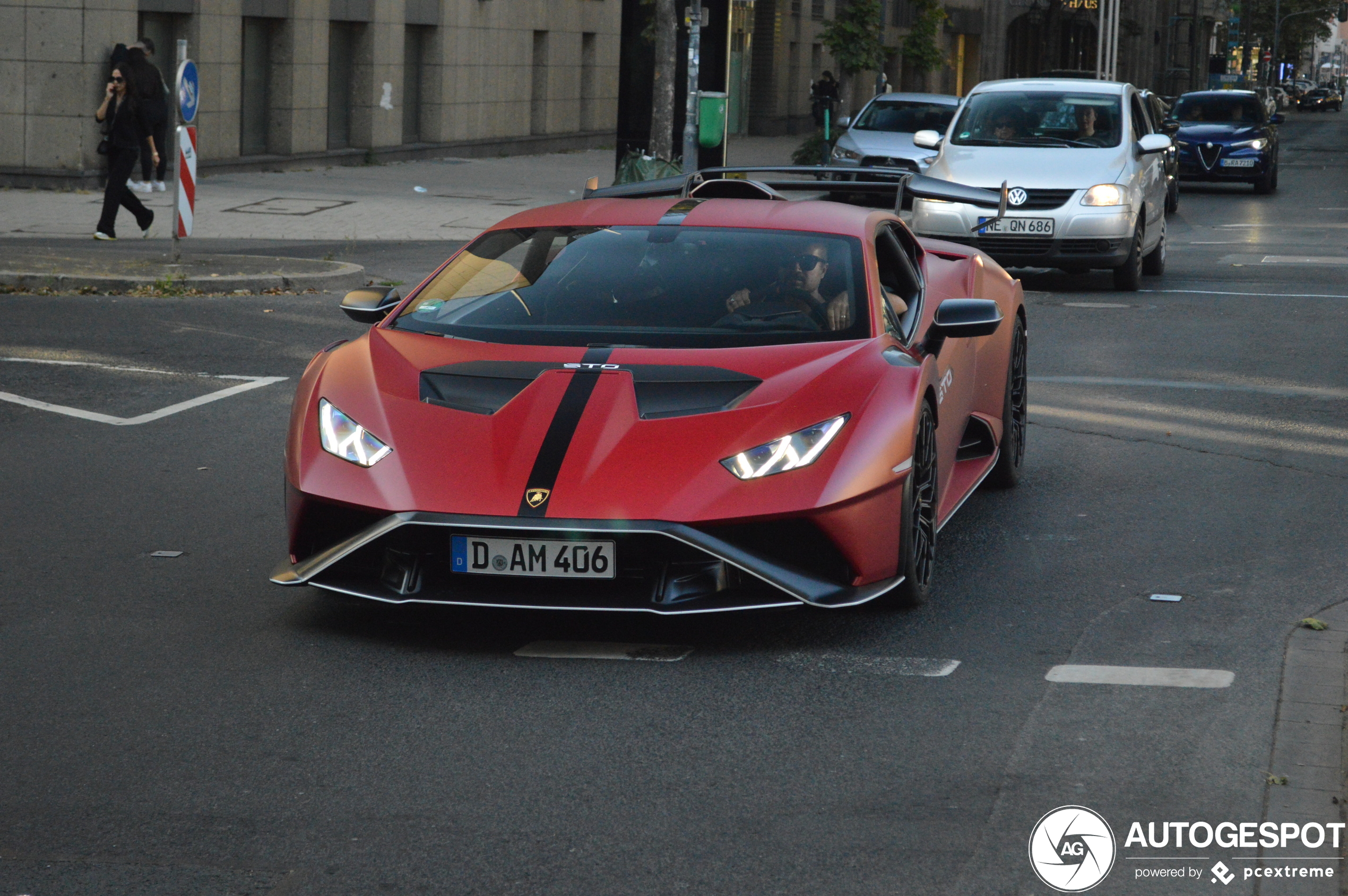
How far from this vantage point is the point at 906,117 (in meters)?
27.4

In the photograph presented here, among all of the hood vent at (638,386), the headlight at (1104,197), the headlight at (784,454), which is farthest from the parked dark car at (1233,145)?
the headlight at (784,454)

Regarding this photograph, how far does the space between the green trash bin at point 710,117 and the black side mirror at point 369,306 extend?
55.1ft

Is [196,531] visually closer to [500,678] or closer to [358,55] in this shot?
[500,678]

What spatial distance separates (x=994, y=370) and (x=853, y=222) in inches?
51.9

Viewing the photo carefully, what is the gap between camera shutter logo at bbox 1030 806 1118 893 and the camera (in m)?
3.74

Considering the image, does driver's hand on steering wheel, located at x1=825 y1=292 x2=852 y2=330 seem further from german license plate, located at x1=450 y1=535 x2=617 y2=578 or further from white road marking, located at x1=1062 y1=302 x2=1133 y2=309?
white road marking, located at x1=1062 y1=302 x2=1133 y2=309

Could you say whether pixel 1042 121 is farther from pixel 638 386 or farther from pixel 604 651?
pixel 604 651

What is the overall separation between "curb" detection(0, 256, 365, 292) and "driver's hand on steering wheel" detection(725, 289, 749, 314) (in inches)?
346

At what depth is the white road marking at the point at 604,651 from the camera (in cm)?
530

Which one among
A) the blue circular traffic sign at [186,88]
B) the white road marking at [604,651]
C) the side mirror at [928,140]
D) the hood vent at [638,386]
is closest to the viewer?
the white road marking at [604,651]

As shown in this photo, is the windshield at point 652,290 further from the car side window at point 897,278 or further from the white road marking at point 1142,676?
the white road marking at point 1142,676

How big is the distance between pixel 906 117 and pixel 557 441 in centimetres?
2295

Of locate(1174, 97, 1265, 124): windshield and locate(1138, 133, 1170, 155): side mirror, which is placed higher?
locate(1174, 97, 1265, 124): windshield

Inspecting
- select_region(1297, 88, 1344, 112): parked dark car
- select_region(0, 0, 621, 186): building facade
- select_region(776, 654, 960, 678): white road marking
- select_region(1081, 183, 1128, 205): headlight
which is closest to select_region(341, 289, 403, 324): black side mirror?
select_region(776, 654, 960, 678): white road marking
